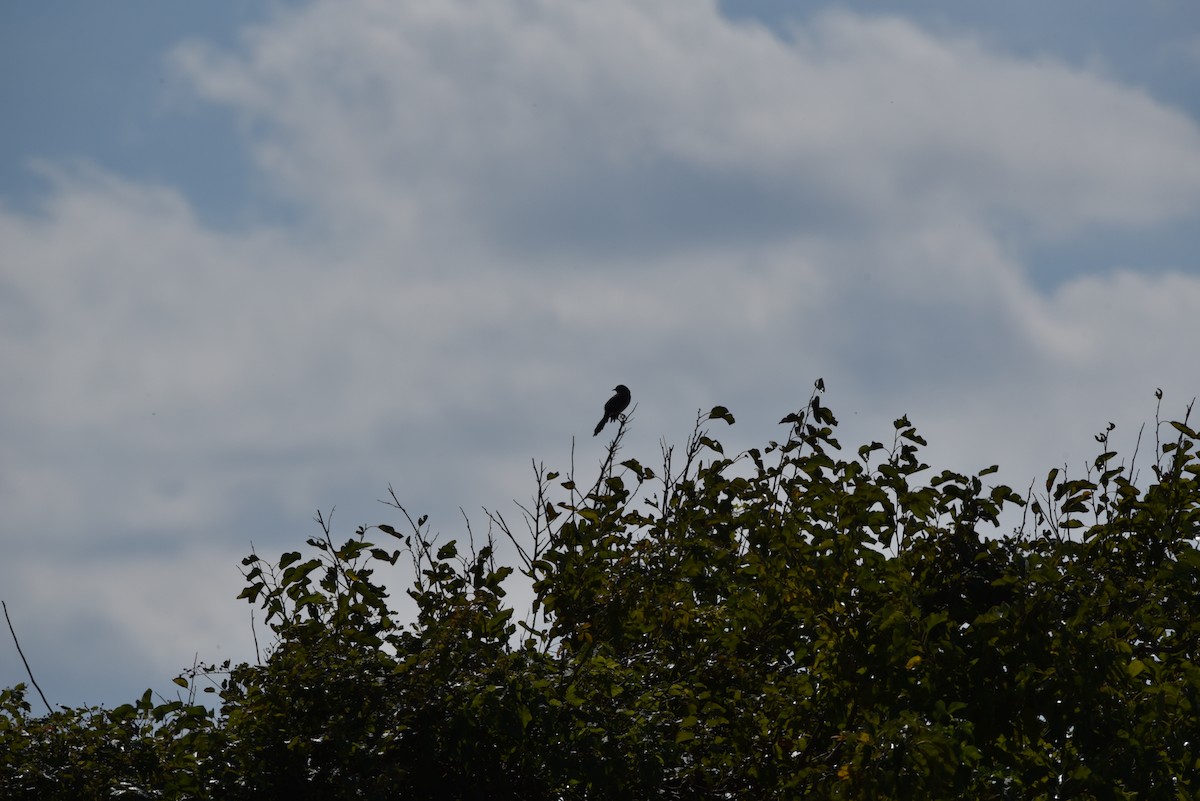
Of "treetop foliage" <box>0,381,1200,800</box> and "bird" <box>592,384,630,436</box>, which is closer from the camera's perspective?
"treetop foliage" <box>0,381,1200,800</box>

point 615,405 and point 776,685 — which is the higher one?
point 615,405

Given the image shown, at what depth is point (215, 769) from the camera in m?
5.58

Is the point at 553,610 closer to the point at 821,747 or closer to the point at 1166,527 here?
the point at 821,747

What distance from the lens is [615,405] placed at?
17.0m

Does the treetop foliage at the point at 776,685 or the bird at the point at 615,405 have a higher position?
the bird at the point at 615,405

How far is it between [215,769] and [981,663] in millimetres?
3499

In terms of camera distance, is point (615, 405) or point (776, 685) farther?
point (615, 405)

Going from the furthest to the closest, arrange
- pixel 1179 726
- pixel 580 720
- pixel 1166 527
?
1. pixel 1166 527
2. pixel 580 720
3. pixel 1179 726

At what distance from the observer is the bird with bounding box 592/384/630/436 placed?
1638 centimetres

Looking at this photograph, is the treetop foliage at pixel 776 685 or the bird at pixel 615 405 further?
the bird at pixel 615 405

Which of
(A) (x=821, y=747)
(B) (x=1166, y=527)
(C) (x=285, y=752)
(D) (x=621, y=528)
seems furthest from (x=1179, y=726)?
(C) (x=285, y=752)

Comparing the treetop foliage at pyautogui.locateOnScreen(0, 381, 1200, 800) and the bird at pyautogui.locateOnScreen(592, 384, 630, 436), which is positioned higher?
the bird at pyautogui.locateOnScreen(592, 384, 630, 436)

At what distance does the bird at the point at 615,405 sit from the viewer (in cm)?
1638

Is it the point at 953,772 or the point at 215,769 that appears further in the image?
the point at 215,769
